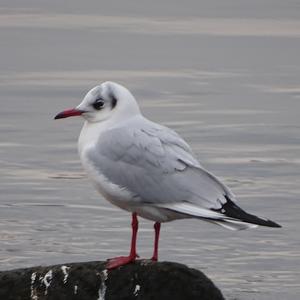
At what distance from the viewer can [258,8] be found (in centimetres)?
2006

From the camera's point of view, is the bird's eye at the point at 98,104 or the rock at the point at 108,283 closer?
the rock at the point at 108,283

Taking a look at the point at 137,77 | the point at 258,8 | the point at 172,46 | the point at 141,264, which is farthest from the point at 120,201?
the point at 258,8

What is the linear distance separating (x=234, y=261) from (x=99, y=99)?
219 cm

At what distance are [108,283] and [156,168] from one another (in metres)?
0.72

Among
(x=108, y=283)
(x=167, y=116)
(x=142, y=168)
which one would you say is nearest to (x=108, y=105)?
(x=142, y=168)

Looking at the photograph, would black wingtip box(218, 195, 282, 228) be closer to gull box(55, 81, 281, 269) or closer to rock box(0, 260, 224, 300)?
gull box(55, 81, 281, 269)

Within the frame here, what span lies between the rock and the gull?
10cm

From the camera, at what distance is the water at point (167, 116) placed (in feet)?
36.3

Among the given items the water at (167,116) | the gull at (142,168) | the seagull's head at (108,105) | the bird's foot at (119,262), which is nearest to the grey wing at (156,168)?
the gull at (142,168)

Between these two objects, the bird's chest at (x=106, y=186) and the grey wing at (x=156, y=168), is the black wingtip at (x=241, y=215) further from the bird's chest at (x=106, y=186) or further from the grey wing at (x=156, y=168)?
the bird's chest at (x=106, y=186)

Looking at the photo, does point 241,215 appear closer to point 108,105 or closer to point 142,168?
point 142,168

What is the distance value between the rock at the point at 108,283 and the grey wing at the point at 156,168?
38cm

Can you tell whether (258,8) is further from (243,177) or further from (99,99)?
(99,99)

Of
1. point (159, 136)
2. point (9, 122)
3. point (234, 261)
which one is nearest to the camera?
point (159, 136)
